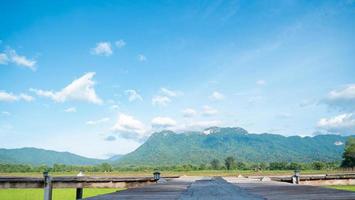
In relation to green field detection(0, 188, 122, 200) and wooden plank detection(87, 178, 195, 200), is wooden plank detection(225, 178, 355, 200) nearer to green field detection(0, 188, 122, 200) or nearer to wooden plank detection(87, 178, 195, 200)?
wooden plank detection(87, 178, 195, 200)

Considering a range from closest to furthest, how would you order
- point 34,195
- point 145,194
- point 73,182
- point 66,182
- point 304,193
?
1. point 304,193
2. point 145,194
3. point 66,182
4. point 73,182
5. point 34,195

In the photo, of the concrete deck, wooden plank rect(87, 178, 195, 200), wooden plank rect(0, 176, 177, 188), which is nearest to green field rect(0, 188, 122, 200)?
wooden plank rect(0, 176, 177, 188)

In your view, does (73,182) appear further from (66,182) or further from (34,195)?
(34,195)

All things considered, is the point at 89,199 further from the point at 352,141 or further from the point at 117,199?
the point at 352,141

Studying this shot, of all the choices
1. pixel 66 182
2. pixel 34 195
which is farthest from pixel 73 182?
pixel 34 195

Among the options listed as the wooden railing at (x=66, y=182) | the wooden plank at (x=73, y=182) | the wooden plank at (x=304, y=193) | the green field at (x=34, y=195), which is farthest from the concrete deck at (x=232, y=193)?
the green field at (x=34, y=195)

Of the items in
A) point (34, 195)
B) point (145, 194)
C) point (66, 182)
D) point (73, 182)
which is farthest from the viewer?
point (34, 195)

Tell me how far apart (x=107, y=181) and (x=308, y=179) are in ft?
26.6

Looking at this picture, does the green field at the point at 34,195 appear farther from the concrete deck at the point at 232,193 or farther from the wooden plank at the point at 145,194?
the concrete deck at the point at 232,193

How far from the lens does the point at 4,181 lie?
941 centimetres

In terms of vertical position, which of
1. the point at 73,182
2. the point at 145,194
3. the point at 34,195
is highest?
the point at 145,194

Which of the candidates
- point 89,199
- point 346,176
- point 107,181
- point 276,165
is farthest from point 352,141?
point 89,199

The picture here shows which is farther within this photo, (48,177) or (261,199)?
(48,177)

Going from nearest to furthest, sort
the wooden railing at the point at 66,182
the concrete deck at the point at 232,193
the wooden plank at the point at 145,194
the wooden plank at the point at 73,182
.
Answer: the concrete deck at the point at 232,193 → the wooden plank at the point at 145,194 → the wooden railing at the point at 66,182 → the wooden plank at the point at 73,182
